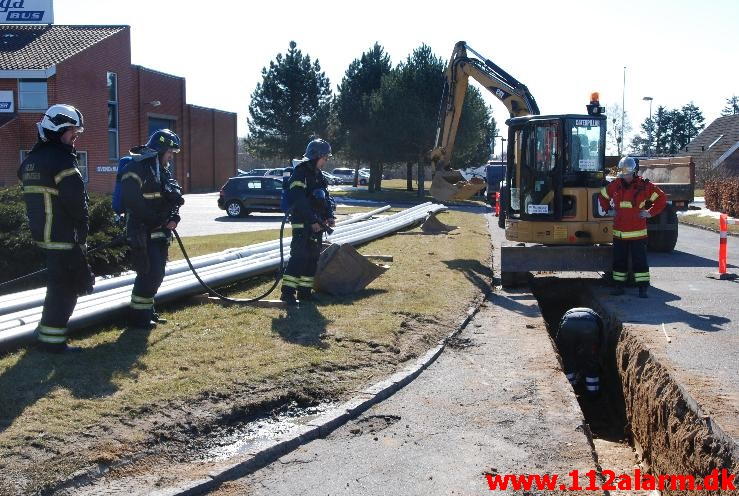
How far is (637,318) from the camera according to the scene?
1027cm

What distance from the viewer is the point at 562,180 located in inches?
530

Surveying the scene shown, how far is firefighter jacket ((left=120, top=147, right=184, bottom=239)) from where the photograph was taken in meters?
7.84

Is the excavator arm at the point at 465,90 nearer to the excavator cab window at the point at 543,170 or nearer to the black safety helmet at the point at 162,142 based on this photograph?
the excavator cab window at the point at 543,170

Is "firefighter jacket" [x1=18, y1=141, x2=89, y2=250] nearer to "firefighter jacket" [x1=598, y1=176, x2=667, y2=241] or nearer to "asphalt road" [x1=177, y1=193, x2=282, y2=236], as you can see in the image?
"firefighter jacket" [x1=598, y1=176, x2=667, y2=241]

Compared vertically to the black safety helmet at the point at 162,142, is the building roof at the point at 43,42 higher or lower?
higher

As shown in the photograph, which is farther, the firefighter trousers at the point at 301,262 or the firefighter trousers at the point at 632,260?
the firefighter trousers at the point at 632,260

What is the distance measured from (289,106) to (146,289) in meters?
53.2

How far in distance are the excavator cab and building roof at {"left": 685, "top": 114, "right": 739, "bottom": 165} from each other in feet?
144

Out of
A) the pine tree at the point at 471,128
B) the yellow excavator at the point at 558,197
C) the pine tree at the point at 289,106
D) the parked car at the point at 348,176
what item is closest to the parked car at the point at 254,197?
the pine tree at the point at 471,128

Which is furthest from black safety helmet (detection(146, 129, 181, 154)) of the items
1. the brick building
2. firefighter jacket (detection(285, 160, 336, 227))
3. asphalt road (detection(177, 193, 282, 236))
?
the brick building

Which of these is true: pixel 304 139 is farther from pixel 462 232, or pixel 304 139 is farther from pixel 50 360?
pixel 50 360

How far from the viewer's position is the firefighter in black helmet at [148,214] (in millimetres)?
7844

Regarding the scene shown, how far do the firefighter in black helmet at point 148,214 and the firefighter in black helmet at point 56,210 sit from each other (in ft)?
3.52

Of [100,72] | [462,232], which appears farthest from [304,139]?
[462,232]
